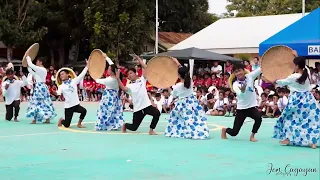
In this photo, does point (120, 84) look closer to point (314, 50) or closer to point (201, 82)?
point (314, 50)

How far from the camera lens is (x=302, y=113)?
9227mm

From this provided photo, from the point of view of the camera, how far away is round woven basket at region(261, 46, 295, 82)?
9938mm

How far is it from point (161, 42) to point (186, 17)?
10.8 ft

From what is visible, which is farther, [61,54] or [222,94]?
[61,54]

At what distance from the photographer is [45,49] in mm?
36500

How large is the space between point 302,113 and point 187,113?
2277mm

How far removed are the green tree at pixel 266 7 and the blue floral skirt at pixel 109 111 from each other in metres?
28.5

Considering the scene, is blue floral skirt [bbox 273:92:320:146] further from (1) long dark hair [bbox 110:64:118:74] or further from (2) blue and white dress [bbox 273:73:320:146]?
(1) long dark hair [bbox 110:64:118:74]

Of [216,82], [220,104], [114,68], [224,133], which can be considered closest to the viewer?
[224,133]

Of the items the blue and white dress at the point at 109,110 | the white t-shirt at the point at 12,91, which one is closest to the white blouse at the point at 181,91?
the blue and white dress at the point at 109,110

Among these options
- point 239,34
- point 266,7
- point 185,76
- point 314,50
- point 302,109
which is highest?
point 266,7

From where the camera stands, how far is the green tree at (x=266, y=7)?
→ 3875 cm

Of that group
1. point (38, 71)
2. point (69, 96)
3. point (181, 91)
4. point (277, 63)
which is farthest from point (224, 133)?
point (38, 71)

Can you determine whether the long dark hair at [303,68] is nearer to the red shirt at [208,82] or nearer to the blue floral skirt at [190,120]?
the blue floral skirt at [190,120]
